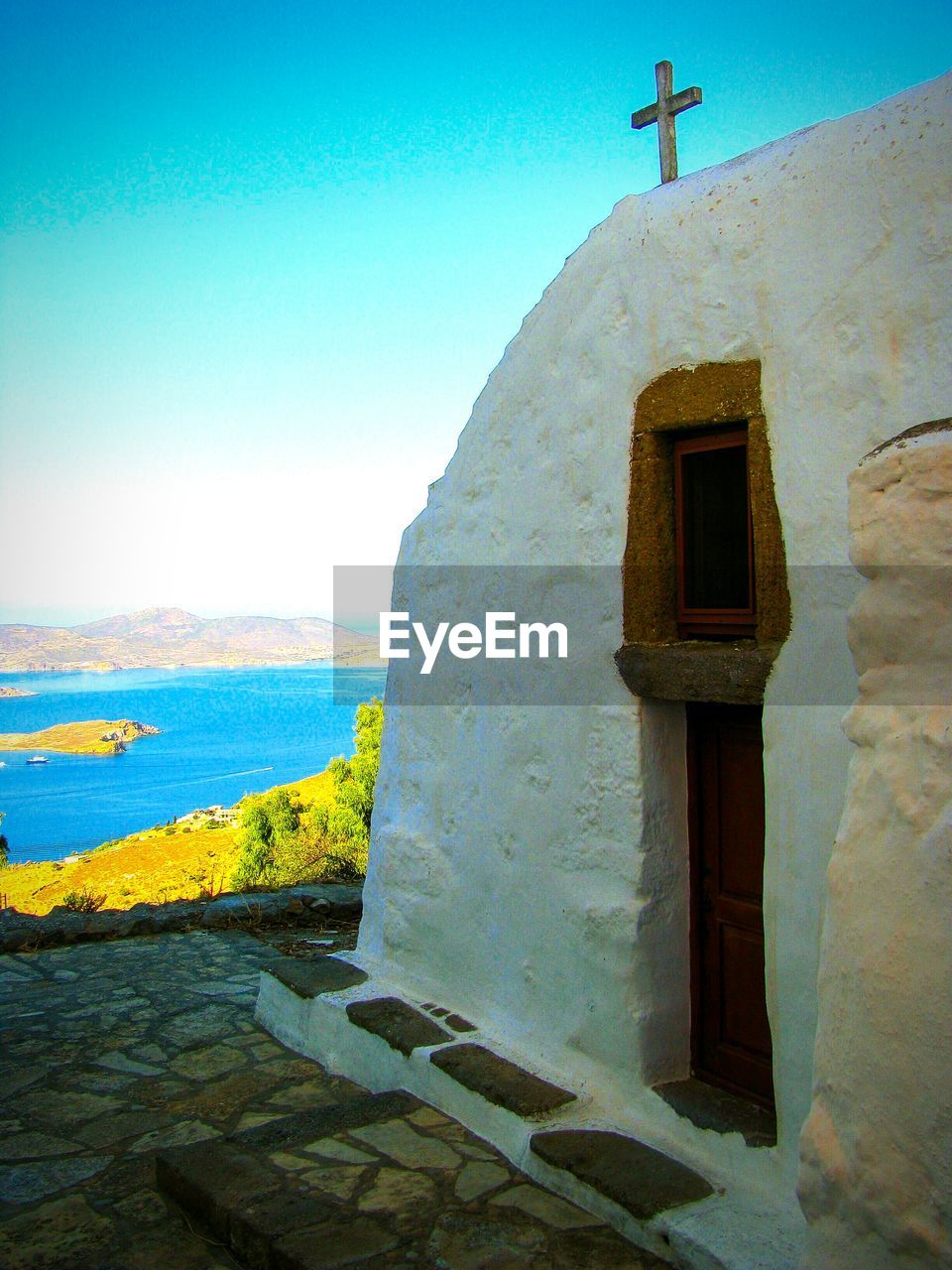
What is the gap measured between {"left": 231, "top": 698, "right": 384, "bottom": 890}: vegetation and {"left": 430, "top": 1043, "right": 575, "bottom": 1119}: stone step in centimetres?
646

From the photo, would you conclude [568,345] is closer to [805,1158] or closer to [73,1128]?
[805,1158]

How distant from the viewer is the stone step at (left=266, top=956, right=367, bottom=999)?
523 cm

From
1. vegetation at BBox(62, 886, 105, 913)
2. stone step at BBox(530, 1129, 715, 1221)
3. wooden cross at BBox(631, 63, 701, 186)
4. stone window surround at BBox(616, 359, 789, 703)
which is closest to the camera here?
stone step at BBox(530, 1129, 715, 1221)

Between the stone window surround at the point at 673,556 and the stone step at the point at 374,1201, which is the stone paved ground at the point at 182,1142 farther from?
the stone window surround at the point at 673,556

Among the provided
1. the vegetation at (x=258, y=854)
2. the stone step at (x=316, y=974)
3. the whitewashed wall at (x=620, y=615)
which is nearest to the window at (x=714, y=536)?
the whitewashed wall at (x=620, y=615)

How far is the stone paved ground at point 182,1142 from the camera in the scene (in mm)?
3334

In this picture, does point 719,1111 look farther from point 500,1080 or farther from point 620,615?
point 620,615

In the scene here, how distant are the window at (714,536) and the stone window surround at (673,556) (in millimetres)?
45

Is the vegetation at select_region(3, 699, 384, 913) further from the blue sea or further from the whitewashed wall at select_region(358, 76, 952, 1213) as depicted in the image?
the whitewashed wall at select_region(358, 76, 952, 1213)

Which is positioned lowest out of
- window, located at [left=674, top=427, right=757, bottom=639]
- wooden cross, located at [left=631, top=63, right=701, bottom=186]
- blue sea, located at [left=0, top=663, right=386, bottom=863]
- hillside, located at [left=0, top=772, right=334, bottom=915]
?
blue sea, located at [left=0, top=663, right=386, bottom=863]

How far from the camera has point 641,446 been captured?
13.0 feet

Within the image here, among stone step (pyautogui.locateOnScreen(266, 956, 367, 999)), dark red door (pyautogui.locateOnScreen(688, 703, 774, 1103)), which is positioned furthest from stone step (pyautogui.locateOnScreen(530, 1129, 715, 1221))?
stone step (pyautogui.locateOnScreen(266, 956, 367, 999))

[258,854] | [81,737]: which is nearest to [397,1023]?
[258,854]

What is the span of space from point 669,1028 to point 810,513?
6.54 feet
